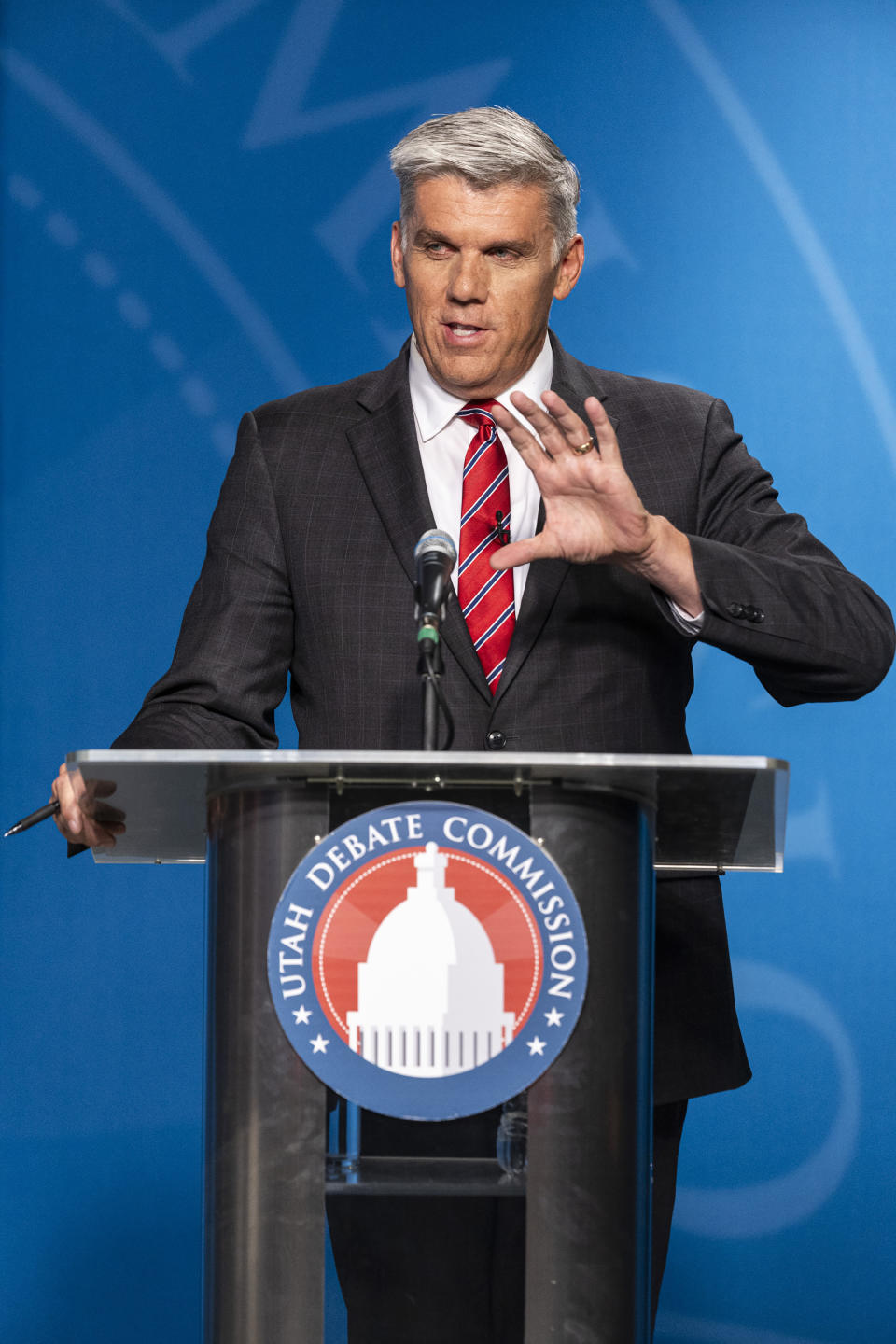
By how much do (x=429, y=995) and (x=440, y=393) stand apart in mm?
948

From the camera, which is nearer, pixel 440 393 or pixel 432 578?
pixel 432 578

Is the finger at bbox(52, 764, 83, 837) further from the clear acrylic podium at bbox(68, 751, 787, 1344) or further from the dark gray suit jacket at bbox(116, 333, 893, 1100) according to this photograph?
the dark gray suit jacket at bbox(116, 333, 893, 1100)

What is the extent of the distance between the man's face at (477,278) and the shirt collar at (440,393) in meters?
0.02

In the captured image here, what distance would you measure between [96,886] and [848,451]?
1691mm

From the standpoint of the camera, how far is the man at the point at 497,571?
5.71 ft

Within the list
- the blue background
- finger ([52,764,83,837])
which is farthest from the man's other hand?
the blue background

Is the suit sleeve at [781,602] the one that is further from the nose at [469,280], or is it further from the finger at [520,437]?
the nose at [469,280]

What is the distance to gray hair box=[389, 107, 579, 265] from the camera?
1856mm

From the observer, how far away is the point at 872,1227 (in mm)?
3051

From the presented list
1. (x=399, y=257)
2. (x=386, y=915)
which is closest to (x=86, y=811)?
(x=386, y=915)

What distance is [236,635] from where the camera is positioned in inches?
74.0

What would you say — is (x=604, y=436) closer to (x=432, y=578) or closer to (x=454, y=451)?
(x=432, y=578)

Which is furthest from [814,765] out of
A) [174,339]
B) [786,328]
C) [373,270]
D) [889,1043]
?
[174,339]

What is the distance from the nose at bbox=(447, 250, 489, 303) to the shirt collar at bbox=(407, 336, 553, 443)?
0.12 metres
